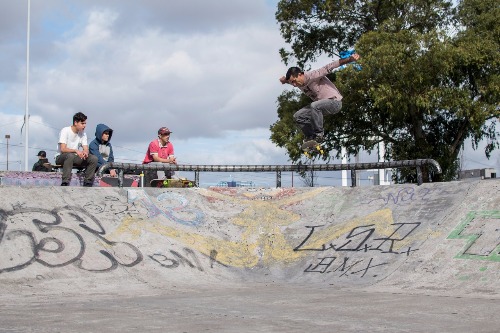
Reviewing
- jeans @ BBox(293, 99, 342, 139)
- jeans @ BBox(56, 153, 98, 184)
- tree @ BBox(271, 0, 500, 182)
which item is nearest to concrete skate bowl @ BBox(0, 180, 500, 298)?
jeans @ BBox(56, 153, 98, 184)

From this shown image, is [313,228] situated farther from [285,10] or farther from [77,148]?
[285,10]

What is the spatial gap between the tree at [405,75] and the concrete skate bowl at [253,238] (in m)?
14.8

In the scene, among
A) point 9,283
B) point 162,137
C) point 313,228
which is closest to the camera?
point 9,283

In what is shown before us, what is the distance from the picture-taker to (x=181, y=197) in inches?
475

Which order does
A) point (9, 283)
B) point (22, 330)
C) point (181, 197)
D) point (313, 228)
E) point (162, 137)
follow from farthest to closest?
point (162, 137) → point (181, 197) → point (313, 228) → point (9, 283) → point (22, 330)

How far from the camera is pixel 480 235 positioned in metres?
9.05

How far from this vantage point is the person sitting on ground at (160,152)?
13.3 metres

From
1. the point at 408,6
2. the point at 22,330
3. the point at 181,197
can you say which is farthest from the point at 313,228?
the point at 408,6

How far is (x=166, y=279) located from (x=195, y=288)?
0.64 m

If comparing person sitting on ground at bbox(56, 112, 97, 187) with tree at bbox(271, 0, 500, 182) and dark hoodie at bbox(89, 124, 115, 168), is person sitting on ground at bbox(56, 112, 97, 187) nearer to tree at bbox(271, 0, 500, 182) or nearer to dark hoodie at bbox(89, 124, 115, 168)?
dark hoodie at bbox(89, 124, 115, 168)

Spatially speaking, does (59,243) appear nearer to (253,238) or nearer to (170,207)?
(170,207)

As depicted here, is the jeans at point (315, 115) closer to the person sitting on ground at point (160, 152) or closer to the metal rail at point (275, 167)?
the metal rail at point (275, 167)

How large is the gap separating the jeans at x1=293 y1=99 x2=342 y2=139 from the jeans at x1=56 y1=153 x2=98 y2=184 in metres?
3.67

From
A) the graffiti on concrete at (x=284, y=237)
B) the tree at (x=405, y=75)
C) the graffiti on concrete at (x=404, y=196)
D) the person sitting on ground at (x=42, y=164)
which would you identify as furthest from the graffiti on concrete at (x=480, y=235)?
the tree at (x=405, y=75)
